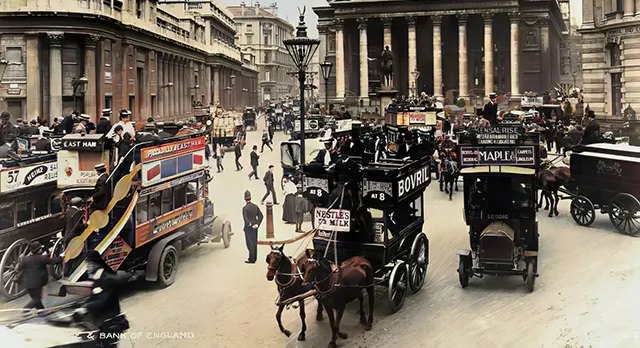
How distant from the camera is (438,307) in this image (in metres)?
9.67

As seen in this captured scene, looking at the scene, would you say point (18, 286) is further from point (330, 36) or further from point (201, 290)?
point (330, 36)

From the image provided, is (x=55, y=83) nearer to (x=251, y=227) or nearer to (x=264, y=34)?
(x=264, y=34)

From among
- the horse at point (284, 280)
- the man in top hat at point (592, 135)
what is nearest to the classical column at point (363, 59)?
the man in top hat at point (592, 135)

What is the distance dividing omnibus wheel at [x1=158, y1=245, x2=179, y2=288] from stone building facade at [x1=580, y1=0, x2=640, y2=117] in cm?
1451

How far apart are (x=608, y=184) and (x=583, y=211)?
1176 millimetres

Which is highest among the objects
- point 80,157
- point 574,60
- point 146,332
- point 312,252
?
point 574,60

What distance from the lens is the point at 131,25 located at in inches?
739

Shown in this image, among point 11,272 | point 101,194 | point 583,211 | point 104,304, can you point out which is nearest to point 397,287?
point 104,304

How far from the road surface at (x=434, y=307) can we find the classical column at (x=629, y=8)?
29.7 feet

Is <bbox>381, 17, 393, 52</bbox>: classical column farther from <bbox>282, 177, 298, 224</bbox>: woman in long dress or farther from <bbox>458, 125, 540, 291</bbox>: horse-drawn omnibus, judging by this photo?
<bbox>458, 125, 540, 291</bbox>: horse-drawn omnibus

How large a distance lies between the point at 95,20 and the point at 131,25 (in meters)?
1.42

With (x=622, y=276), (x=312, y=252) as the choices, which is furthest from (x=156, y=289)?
(x=622, y=276)

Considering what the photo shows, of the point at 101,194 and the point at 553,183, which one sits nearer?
the point at 101,194

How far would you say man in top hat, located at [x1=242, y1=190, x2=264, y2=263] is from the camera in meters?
10.6
